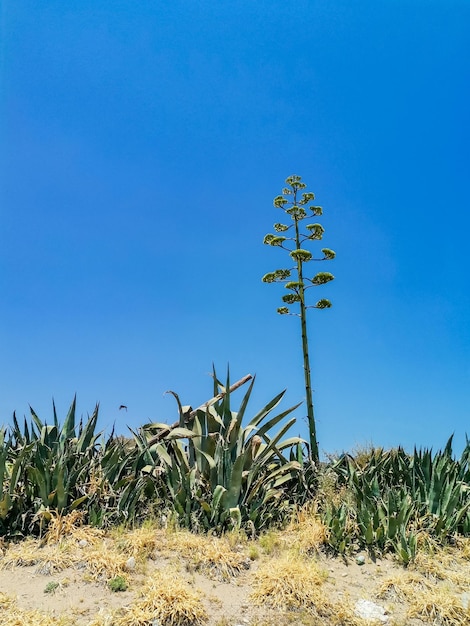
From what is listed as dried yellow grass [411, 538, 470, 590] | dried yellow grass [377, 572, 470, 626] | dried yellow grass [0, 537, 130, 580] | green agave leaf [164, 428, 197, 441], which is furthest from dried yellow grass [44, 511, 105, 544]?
dried yellow grass [411, 538, 470, 590]

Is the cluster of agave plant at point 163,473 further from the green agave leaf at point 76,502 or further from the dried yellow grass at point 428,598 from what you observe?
the dried yellow grass at point 428,598

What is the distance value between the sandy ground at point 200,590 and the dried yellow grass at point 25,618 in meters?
0.08

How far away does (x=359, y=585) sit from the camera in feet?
17.7

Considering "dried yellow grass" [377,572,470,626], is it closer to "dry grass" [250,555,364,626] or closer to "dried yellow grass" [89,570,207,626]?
"dry grass" [250,555,364,626]

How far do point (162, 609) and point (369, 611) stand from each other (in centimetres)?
202

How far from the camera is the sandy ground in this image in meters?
4.66

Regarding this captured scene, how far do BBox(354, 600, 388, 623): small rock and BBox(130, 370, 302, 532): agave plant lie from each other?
1.60m

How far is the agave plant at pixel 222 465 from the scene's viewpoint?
627 cm

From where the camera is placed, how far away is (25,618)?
4.38 m

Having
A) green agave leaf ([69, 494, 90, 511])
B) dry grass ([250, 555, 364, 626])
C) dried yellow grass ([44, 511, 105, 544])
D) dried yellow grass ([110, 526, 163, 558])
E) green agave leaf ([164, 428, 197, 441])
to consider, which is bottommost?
dry grass ([250, 555, 364, 626])

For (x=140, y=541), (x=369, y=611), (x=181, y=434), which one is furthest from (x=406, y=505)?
(x=140, y=541)

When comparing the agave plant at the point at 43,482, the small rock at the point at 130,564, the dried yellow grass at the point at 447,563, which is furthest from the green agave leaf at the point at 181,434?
the dried yellow grass at the point at 447,563

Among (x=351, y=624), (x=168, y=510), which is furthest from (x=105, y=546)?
(x=351, y=624)

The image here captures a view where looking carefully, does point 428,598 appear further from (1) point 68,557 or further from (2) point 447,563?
(1) point 68,557
